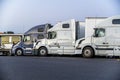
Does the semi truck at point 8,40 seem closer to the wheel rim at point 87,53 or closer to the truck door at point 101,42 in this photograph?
the wheel rim at point 87,53

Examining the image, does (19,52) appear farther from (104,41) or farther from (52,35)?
(104,41)

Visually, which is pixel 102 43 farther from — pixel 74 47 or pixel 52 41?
pixel 52 41

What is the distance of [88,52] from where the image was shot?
24047 mm

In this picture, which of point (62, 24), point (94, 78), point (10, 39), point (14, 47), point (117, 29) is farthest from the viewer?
point (10, 39)

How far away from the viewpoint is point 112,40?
923 inches

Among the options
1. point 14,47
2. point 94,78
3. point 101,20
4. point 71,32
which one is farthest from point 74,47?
point 94,78

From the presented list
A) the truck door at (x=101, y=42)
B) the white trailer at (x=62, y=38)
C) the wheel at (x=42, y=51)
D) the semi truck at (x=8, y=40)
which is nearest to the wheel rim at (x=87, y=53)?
the truck door at (x=101, y=42)

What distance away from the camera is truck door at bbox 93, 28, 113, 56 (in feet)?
77.3

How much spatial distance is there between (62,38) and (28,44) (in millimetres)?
3740

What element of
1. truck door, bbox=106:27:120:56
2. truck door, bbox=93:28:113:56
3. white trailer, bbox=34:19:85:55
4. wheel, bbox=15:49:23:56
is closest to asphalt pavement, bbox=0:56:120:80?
truck door, bbox=106:27:120:56

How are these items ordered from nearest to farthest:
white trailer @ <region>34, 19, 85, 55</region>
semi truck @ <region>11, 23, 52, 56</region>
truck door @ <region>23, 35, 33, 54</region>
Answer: white trailer @ <region>34, 19, 85, 55</region> < semi truck @ <region>11, 23, 52, 56</region> < truck door @ <region>23, 35, 33, 54</region>

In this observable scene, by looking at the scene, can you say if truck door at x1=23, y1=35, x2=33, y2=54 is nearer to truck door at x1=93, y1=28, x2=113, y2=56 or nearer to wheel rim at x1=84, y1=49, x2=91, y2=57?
wheel rim at x1=84, y1=49, x2=91, y2=57

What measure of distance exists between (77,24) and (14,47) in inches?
249

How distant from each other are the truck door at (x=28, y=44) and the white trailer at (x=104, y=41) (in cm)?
552
